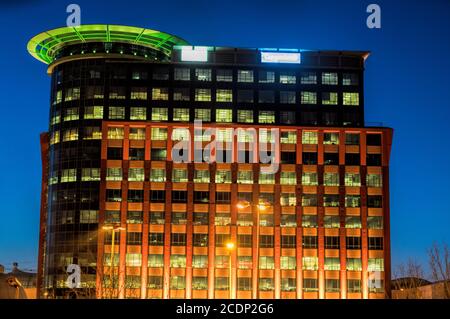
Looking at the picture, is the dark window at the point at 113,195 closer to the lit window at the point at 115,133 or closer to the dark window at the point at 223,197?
the lit window at the point at 115,133

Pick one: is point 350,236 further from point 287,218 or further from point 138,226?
point 138,226

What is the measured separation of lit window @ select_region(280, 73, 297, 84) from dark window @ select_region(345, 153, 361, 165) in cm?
2047

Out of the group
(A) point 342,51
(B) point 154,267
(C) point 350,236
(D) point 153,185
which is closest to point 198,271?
(B) point 154,267

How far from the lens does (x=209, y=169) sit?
502ft

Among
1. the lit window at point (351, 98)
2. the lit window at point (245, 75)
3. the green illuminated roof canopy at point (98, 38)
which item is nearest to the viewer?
the green illuminated roof canopy at point (98, 38)

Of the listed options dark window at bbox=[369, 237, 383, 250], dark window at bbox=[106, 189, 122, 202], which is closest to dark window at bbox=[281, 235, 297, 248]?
dark window at bbox=[369, 237, 383, 250]

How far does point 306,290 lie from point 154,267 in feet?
99.9

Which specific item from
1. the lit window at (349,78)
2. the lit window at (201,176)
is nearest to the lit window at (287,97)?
the lit window at (349,78)

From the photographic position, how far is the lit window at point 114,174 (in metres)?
152

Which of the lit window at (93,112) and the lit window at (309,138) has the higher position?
the lit window at (93,112)

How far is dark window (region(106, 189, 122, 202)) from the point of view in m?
150

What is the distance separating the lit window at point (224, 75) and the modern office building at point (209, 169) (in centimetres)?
31

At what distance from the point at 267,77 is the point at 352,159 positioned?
25.9 metres

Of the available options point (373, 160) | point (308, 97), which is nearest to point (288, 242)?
point (373, 160)
